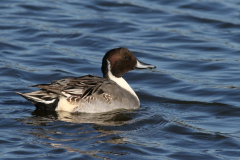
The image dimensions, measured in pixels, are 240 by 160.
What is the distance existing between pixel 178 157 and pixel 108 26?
7785mm

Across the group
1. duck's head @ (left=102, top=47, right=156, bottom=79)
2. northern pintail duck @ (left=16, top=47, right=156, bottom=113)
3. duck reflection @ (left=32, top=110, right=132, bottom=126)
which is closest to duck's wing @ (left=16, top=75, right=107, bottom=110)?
northern pintail duck @ (left=16, top=47, right=156, bottom=113)

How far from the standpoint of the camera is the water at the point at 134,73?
6.12m

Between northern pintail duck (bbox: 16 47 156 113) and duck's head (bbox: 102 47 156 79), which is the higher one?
duck's head (bbox: 102 47 156 79)

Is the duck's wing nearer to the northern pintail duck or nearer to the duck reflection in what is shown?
the northern pintail duck

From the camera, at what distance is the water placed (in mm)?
6117

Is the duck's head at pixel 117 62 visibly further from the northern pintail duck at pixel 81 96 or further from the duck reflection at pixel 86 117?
the duck reflection at pixel 86 117

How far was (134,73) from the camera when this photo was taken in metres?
10.1

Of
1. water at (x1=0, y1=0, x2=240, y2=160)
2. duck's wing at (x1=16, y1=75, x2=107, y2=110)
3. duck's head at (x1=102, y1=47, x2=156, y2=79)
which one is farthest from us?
duck's head at (x1=102, y1=47, x2=156, y2=79)

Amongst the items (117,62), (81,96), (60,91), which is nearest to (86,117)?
(81,96)

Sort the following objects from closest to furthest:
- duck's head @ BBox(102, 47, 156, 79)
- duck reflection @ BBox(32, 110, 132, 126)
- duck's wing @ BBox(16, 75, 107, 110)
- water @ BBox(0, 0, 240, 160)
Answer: water @ BBox(0, 0, 240, 160) → duck reflection @ BBox(32, 110, 132, 126) → duck's wing @ BBox(16, 75, 107, 110) → duck's head @ BBox(102, 47, 156, 79)

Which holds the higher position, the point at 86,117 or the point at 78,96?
the point at 78,96

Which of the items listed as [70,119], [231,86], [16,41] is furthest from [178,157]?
[16,41]

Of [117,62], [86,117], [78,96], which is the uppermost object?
[117,62]

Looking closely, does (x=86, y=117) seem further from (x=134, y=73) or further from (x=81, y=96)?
(x=134, y=73)
